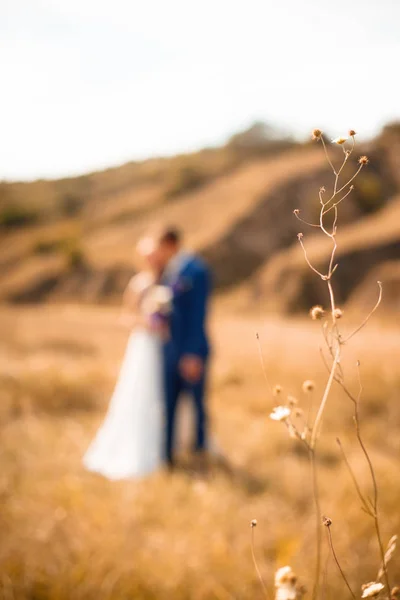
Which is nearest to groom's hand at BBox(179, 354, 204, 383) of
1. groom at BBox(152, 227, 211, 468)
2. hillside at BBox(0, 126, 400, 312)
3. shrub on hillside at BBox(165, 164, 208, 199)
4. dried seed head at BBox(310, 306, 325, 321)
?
groom at BBox(152, 227, 211, 468)

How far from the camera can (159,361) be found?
12.4ft

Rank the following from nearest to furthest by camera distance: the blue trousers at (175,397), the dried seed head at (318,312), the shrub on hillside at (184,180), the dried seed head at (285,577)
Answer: the dried seed head at (285,577) < the dried seed head at (318,312) < the blue trousers at (175,397) < the shrub on hillside at (184,180)

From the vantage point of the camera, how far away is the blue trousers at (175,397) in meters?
3.78

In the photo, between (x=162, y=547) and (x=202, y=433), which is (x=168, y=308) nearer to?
(x=202, y=433)

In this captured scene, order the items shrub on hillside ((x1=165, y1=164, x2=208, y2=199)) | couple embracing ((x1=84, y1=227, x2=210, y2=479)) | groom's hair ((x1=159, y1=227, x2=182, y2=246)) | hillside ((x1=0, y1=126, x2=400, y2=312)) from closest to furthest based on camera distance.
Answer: groom's hair ((x1=159, y1=227, x2=182, y2=246)) → couple embracing ((x1=84, y1=227, x2=210, y2=479)) → hillside ((x1=0, y1=126, x2=400, y2=312)) → shrub on hillside ((x1=165, y1=164, x2=208, y2=199))

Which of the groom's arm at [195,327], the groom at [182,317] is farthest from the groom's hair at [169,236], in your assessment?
the groom's arm at [195,327]

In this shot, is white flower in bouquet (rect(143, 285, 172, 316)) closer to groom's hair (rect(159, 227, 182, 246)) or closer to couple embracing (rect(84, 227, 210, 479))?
couple embracing (rect(84, 227, 210, 479))

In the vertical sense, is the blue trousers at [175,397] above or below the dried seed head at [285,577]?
below

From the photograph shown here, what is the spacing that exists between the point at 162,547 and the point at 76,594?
558 mm

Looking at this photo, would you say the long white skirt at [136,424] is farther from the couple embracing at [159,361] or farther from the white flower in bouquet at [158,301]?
the white flower in bouquet at [158,301]

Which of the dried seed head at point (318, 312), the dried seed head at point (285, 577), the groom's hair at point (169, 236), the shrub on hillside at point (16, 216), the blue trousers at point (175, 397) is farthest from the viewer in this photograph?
the shrub on hillside at point (16, 216)

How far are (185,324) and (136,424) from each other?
46.8 inches

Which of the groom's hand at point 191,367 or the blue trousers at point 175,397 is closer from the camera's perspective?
the groom's hand at point 191,367

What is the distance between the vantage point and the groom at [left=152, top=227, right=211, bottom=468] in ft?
11.9
